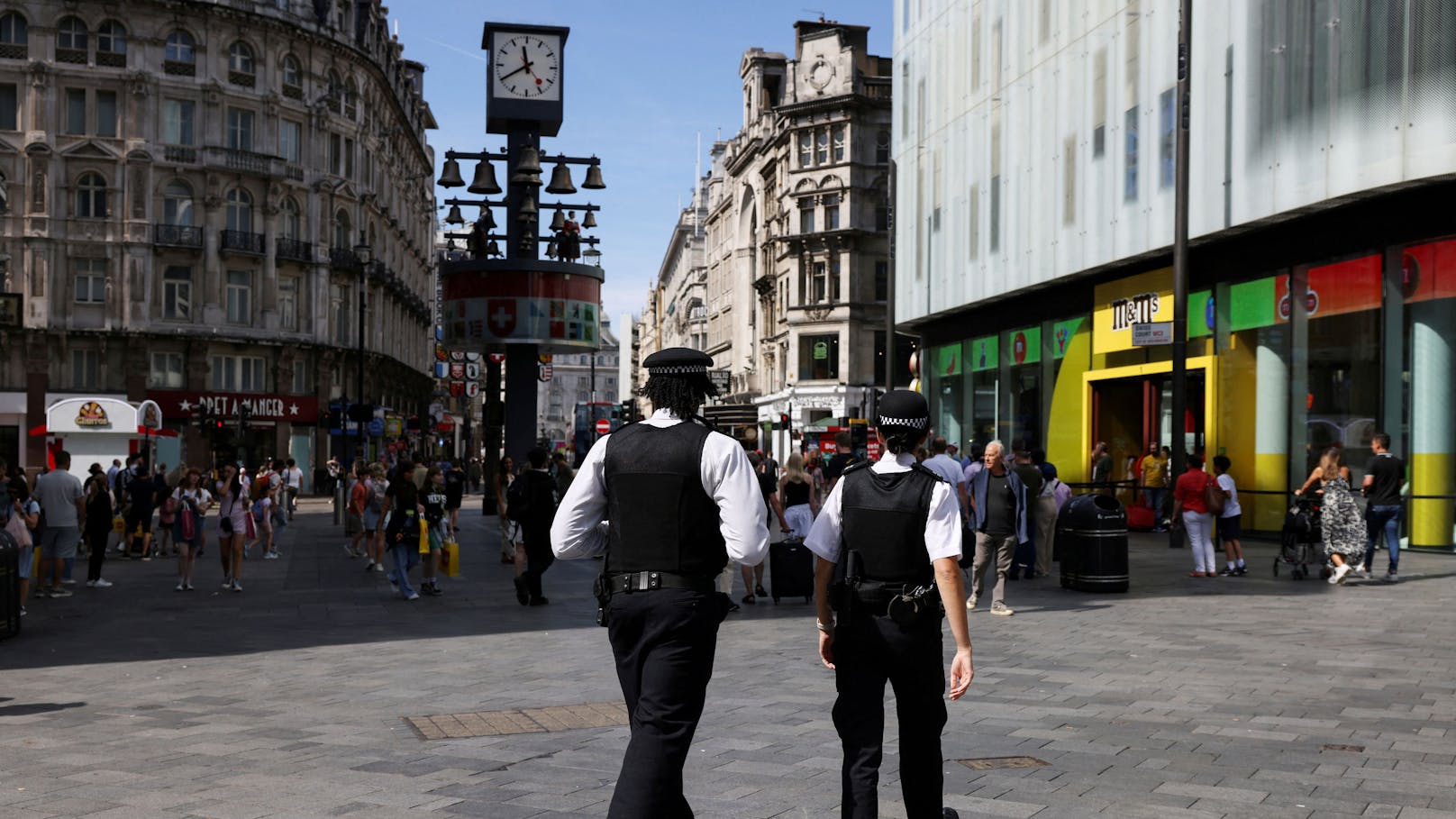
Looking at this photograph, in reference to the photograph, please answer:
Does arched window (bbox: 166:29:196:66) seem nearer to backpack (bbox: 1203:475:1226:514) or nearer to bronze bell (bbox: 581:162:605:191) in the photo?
bronze bell (bbox: 581:162:605:191)

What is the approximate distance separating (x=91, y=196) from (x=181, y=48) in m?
6.27

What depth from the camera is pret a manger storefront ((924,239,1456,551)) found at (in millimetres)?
19734

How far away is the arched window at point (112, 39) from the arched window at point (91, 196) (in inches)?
171

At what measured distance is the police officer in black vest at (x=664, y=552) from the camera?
4586 mm

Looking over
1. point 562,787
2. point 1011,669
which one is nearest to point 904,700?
point 562,787

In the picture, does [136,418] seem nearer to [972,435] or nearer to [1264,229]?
[972,435]

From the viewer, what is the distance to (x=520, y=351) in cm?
2950

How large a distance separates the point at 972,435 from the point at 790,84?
1408 inches

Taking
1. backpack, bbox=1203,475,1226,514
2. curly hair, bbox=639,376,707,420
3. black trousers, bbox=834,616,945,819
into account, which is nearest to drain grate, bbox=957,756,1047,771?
black trousers, bbox=834,616,945,819

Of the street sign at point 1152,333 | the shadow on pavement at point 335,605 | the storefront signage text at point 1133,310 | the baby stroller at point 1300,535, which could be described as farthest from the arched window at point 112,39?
the baby stroller at point 1300,535

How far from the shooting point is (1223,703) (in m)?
8.73

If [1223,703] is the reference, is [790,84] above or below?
above

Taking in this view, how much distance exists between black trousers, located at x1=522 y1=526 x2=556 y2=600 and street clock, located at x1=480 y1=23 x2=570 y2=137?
1423cm

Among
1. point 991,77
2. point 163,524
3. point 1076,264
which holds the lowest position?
point 163,524
